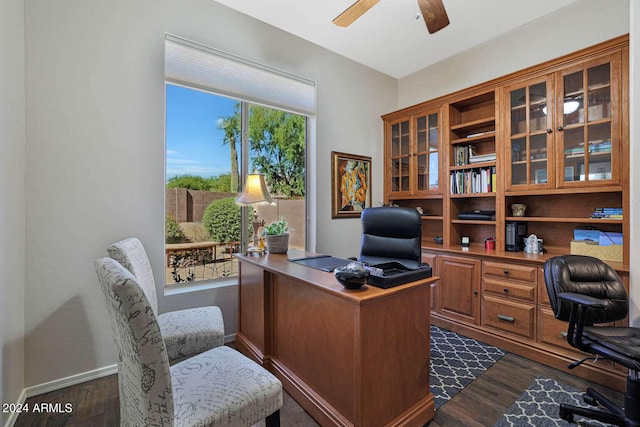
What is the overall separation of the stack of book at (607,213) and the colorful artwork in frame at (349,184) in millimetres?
2174

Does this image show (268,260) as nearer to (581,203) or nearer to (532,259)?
(532,259)

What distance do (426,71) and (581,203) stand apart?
233cm

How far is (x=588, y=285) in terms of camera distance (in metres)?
1.86

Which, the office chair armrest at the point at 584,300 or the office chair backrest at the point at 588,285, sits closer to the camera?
the office chair armrest at the point at 584,300

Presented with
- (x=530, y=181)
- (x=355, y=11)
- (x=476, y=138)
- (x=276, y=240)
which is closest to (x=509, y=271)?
(x=530, y=181)

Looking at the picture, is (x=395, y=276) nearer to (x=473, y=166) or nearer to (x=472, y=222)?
(x=472, y=222)

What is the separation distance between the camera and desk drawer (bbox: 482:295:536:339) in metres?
2.37

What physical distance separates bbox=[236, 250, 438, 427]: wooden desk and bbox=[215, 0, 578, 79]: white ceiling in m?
2.27

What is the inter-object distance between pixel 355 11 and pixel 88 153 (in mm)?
2126

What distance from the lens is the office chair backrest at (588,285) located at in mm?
1784

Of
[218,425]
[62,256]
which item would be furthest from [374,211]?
[62,256]

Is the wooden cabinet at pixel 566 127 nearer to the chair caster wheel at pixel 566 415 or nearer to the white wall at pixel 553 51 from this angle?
the white wall at pixel 553 51

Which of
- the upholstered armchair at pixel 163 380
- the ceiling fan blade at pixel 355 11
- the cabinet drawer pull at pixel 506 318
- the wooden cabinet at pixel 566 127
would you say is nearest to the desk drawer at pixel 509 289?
the cabinet drawer pull at pixel 506 318

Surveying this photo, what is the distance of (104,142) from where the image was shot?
2.11 meters
